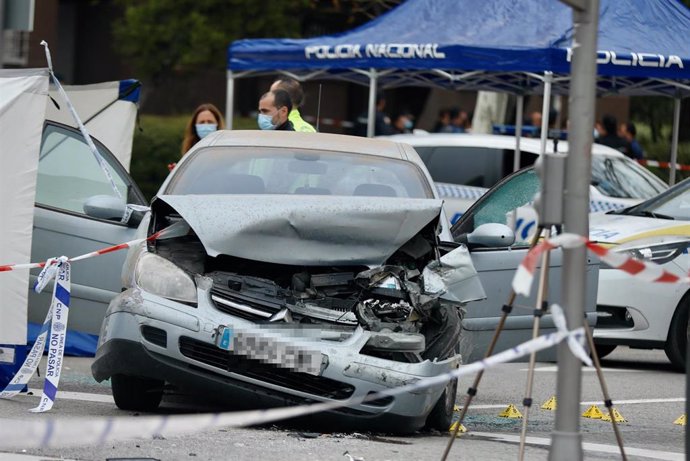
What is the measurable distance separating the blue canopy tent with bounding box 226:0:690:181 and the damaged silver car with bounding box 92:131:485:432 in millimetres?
5119

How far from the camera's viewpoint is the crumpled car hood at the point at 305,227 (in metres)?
7.22

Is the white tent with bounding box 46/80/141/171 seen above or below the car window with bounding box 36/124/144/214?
above

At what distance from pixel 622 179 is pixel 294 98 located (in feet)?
19.0

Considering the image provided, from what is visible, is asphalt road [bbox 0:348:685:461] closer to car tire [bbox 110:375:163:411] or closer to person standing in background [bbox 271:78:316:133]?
car tire [bbox 110:375:163:411]

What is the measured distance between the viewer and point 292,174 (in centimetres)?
817

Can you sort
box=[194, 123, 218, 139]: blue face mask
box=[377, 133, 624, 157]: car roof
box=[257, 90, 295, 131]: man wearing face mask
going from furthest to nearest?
box=[377, 133, 624, 157]: car roof → box=[194, 123, 218, 139]: blue face mask → box=[257, 90, 295, 131]: man wearing face mask

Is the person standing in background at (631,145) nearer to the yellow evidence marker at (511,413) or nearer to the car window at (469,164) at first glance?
the car window at (469,164)

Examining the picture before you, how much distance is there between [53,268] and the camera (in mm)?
8078

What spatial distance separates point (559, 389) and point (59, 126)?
18.4 feet

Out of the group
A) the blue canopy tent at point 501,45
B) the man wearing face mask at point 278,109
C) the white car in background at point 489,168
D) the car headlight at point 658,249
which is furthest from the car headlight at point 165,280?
the white car in background at point 489,168

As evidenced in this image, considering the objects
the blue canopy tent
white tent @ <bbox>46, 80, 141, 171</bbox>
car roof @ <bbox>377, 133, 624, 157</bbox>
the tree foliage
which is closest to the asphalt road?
white tent @ <bbox>46, 80, 141, 171</bbox>

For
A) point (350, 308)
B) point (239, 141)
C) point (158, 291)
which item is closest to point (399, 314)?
point (350, 308)

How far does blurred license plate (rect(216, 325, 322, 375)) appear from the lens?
6.89 m

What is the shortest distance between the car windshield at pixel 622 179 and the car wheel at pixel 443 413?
773 cm
